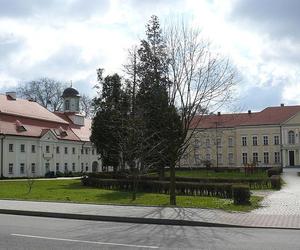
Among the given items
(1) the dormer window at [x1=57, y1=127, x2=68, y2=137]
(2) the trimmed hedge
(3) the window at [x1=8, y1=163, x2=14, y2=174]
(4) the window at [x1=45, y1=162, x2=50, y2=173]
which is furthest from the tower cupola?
(2) the trimmed hedge

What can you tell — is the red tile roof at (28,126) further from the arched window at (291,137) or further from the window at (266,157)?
the arched window at (291,137)

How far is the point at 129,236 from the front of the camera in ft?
38.5

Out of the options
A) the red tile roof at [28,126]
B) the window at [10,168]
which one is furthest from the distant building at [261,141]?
the window at [10,168]

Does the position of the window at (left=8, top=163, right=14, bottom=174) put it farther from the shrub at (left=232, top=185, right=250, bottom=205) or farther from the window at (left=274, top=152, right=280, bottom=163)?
the window at (left=274, top=152, right=280, bottom=163)

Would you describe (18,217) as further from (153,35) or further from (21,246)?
(153,35)

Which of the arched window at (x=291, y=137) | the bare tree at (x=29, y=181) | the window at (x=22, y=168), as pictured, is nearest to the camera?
the bare tree at (x=29, y=181)

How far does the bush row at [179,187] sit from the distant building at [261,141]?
2365 inches

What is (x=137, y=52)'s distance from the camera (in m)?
25.4

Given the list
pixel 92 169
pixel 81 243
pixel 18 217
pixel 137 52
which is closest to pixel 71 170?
pixel 92 169

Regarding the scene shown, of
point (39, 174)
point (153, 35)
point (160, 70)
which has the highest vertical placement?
point (153, 35)

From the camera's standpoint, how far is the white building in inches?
2530

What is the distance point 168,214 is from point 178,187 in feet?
45.3

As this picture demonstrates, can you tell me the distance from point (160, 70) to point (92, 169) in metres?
66.4

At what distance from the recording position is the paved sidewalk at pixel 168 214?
1461cm
